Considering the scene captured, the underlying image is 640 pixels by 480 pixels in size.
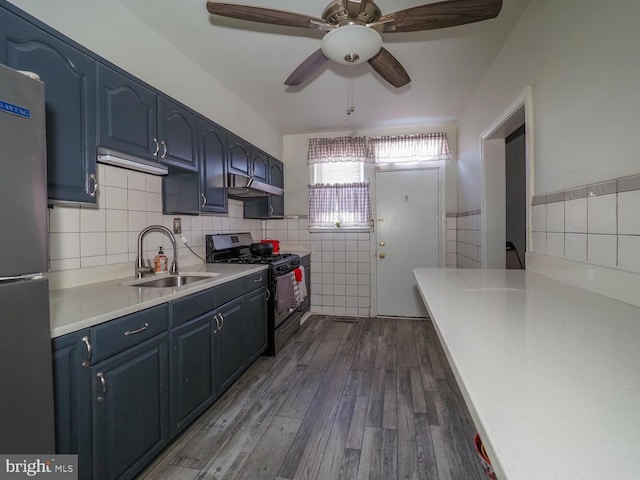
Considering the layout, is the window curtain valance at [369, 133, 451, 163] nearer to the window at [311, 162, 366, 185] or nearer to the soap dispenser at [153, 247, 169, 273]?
the window at [311, 162, 366, 185]

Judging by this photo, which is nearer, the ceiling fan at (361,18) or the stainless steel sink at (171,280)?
the ceiling fan at (361,18)

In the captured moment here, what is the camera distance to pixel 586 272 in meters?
1.41

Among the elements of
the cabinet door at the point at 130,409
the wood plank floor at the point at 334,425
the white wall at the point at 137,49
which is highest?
the white wall at the point at 137,49

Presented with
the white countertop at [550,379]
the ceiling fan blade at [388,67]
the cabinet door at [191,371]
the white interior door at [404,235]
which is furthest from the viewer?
the white interior door at [404,235]

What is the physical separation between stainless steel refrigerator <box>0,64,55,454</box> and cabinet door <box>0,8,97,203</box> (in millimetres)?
500

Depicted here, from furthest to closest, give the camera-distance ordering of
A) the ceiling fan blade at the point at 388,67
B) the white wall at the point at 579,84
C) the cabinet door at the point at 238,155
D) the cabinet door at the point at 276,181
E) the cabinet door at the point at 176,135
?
the cabinet door at the point at 276,181, the cabinet door at the point at 238,155, the cabinet door at the point at 176,135, the ceiling fan blade at the point at 388,67, the white wall at the point at 579,84

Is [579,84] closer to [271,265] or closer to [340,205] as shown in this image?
[271,265]

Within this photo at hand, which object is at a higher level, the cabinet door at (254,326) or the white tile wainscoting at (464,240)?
the white tile wainscoting at (464,240)

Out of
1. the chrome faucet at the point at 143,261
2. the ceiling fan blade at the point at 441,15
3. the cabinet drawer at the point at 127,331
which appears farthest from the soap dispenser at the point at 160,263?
the ceiling fan blade at the point at 441,15

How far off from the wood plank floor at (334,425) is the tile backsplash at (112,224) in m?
1.18

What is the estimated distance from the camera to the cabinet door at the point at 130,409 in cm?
124

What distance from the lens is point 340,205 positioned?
417cm

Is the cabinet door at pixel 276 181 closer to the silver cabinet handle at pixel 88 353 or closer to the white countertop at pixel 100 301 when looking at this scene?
the white countertop at pixel 100 301

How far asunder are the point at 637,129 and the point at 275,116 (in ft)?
10.8
